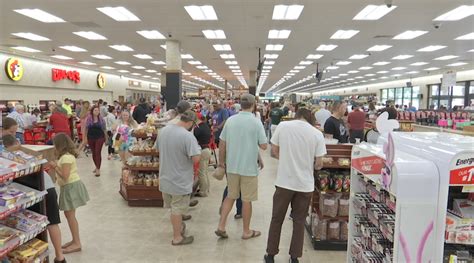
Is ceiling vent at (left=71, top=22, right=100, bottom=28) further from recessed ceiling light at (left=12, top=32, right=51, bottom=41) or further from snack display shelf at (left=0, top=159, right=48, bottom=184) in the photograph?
snack display shelf at (left=0, top=159, right=48, bottom=184)

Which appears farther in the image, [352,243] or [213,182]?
[213,182]

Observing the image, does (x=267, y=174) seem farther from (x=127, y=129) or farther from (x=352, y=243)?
(x=352, y=243)

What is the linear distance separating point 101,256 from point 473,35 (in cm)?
1234

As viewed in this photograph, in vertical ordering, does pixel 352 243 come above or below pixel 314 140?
Answer: below

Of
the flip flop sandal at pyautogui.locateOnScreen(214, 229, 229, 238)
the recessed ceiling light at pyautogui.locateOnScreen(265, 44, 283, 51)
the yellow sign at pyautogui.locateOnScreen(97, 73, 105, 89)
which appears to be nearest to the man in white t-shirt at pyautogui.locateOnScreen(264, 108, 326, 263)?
the flip flop sandal at pyautogui.locateOnScreen(214, 229, 229, 238)

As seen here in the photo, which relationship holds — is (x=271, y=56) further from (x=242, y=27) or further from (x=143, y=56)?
(x=242, y=27)

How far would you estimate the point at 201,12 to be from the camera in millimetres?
8383

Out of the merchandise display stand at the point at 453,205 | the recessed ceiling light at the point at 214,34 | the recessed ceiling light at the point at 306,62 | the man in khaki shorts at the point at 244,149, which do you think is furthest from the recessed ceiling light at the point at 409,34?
the merchandise display stand at the point at 453,205

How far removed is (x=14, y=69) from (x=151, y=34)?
721 centimetres

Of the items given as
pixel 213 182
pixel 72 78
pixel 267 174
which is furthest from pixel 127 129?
pixel 72 78

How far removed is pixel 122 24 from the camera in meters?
9.55

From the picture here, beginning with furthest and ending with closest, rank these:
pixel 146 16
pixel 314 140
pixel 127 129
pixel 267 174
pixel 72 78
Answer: pixel 72 78 < pixel 146 16 < pixel 267 174 < pixel 127 129 < pixel 314 140

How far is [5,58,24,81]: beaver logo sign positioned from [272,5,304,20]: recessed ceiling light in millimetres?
11380

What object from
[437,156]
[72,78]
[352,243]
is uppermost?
[72,78]
